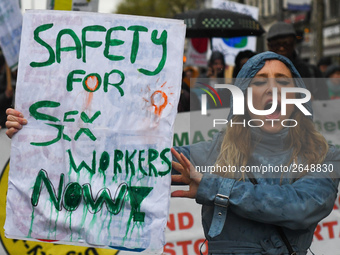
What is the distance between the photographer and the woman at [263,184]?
8.23 ft

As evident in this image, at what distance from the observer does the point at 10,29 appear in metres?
6.44

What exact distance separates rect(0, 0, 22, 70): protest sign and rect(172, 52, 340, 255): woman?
13.4 feet

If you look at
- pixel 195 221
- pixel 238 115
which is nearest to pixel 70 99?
pixel 238 115

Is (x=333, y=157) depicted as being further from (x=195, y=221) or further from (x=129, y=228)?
(x=195, y=221)

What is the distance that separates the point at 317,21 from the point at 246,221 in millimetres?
18805

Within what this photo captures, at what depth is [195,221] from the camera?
5.11 m

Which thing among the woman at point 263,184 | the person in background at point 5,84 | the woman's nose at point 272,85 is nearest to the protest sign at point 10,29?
the person in background at point 5,84

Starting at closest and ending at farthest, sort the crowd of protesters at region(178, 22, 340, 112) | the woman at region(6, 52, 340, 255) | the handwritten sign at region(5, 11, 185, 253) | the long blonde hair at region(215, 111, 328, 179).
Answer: the woman at region(6, 52, 340, 255)
the long blonde hair at region(215, 111, 328, 179)
the handwritten sign at region(5, 11, 185, 253)
the crowd of protesters at region(178, 22, 340, 112)

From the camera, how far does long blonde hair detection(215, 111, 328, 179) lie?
2.66 metres

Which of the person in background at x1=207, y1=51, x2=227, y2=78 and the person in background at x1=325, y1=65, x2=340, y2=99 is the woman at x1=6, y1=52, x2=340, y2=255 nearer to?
the person in background at x1=325, y1=65, x2=340, y2=99

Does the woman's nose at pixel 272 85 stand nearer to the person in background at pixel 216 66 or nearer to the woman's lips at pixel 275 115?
the woman's lips at pixel 275 115

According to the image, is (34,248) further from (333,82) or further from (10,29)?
(333,82)

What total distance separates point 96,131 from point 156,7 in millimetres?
51184

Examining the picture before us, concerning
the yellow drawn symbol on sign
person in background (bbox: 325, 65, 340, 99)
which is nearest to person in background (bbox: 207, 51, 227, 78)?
person in background (bbox: 325, 65, 340, 99)
